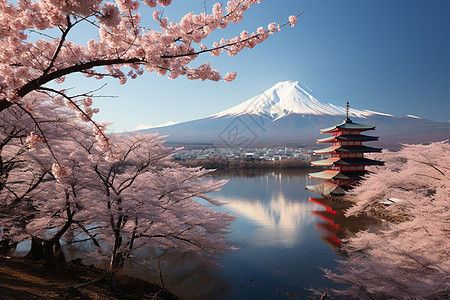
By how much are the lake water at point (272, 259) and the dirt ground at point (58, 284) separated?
1363mm

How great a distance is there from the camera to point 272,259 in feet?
→ 26.3

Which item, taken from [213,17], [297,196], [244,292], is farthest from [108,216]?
[297,196]

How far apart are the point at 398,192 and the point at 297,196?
1430 cm

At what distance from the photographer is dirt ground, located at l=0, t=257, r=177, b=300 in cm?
377

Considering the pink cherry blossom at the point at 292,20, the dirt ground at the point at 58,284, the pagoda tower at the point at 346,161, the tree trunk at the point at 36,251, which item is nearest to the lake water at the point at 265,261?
the dirt ground at the point at 58,284

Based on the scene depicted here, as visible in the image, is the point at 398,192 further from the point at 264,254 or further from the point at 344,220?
the point at 344,220

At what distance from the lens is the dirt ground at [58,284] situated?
3771 millimetres

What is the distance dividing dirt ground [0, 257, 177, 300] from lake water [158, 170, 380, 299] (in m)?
1.36

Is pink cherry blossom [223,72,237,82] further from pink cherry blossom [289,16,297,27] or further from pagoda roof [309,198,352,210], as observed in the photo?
pagoda roof [309,198,352,210]

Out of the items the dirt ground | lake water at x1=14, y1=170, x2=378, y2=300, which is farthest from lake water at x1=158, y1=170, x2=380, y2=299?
the dirt ground

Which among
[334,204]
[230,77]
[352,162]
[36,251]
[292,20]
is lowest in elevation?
[334,204]

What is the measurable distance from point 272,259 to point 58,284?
5.90 m

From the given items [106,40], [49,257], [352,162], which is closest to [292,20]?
[106,40]

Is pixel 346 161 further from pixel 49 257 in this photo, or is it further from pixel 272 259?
pixel 49 257
